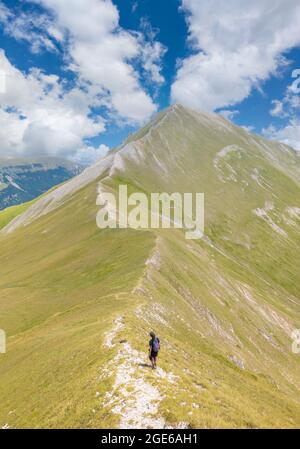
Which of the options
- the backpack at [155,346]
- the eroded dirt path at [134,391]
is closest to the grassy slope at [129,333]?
the eroded dirt path at [134,391]

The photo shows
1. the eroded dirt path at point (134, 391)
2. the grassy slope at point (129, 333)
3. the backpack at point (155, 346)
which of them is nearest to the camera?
the eroded dirt path at point (134, 391)

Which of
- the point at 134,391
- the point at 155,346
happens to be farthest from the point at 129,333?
the point at 134,391

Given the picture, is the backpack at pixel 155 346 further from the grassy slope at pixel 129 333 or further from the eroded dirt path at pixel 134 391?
the grassy slope at pixel 129 333

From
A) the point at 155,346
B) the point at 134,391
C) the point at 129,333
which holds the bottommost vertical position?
the point at 134,391

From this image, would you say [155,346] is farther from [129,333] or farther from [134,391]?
[129,333]

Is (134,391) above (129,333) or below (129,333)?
below

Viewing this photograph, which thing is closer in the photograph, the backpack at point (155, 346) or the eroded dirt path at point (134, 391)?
the eroded dirt path at point (134, 391)

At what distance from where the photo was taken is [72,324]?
48.0 metres

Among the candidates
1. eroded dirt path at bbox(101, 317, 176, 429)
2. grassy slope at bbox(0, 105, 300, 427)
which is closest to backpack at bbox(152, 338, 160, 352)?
eroded dirt path at bbox(101, 317, 176, 429)

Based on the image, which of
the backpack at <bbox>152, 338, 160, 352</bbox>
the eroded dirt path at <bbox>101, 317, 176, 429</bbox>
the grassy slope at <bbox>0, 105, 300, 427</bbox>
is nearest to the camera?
the eroded dirt path at <bbox>101, 317, 176, 429</bbox>

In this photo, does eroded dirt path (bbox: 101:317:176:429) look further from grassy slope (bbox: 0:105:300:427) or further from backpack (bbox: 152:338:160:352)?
backpack (bbox: 152:338:160:352)
